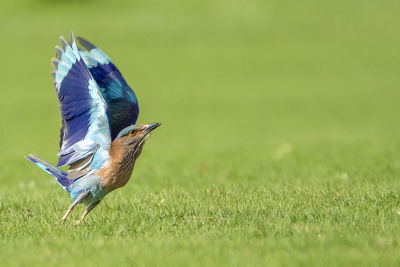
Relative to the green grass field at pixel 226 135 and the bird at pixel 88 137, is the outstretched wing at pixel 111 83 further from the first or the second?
the green grass field at pixel 226 135

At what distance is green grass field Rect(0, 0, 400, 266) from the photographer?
16.2ft

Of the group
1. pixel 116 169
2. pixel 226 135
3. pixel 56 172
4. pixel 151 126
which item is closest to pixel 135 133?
pixel 151 126

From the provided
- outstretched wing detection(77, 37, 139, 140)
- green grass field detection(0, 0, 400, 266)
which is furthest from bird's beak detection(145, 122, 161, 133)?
green grass field detection(0, 0, 400, 266)

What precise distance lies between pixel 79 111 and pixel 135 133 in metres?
0.52

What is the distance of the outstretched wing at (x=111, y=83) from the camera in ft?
20.5

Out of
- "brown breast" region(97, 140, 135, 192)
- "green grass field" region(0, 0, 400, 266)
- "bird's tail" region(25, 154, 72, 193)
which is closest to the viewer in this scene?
"green grass field" region(0, 0, 400, 266)

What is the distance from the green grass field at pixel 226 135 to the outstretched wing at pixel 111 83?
38.2 inches

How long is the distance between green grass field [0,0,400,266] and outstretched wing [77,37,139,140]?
971mm

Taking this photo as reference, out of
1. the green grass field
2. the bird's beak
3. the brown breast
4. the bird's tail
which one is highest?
the bird's beak

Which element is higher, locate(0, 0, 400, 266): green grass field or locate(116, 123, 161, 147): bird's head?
locate(116, 123, 161, 147): bird's head

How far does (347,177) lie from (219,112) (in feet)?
44.3

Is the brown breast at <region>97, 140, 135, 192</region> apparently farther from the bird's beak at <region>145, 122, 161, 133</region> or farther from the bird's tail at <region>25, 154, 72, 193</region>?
the bird's tail at <region>25, 154, 72, 193</region>

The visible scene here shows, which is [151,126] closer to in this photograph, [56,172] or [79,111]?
[79,111]

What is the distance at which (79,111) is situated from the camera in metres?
5.87
